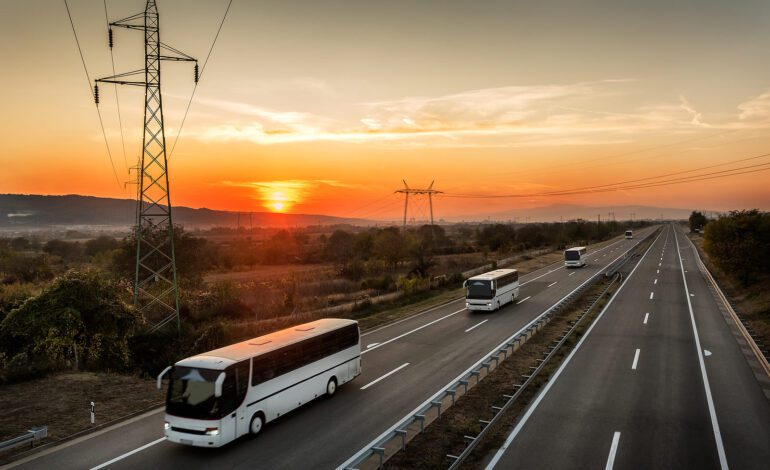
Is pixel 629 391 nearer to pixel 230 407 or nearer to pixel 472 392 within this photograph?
pixel 472 392

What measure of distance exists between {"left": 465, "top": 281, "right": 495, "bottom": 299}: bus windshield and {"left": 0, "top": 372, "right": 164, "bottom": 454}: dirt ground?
23615mm

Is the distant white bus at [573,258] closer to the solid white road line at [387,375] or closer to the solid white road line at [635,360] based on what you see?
the solid white road line at [635,360]

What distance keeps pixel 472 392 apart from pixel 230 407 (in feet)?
30.5

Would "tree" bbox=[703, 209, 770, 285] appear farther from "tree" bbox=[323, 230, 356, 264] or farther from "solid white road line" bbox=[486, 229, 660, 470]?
"tree" bbox=[323, 230, 356, 264]

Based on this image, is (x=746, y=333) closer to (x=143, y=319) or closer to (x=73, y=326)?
(x=143, y=319)

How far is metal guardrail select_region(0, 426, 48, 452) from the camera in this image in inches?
501

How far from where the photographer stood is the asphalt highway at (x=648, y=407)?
12961 mm

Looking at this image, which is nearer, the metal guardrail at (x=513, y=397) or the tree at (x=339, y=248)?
the metal guardrail at (x=513, y=397)

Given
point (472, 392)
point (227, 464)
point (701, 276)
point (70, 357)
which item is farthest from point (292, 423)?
point (701, 276)

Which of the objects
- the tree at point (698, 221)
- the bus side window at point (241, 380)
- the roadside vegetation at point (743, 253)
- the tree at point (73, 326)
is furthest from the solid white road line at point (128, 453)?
the tree at point (698, 221)

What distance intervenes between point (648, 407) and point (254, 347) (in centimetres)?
1426

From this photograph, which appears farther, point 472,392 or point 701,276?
point 701,276

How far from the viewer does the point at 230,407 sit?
13.4 m

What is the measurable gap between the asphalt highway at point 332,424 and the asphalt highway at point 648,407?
4452 millimetres
